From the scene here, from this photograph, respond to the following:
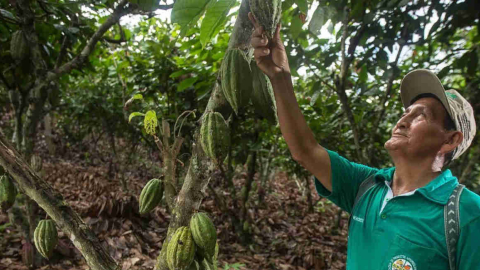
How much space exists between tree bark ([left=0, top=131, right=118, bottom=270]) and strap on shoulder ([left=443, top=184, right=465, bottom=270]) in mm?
1053

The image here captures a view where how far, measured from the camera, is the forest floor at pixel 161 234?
9.66 feet

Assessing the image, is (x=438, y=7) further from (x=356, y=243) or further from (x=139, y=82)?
(x=139, y=82)

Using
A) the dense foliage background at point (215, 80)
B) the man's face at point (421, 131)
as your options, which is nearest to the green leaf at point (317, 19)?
the dense foliage background at point (215, 80)

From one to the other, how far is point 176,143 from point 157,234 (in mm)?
2824

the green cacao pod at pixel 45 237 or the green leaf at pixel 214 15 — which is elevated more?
the green leaf at pixel 214 15

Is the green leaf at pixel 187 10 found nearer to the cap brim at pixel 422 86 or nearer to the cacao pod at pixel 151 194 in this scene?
the cacao pod at pixel 151 194

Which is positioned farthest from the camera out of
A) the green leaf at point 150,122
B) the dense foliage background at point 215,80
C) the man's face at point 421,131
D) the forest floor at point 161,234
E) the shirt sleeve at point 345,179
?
the forest floor at point 161,234

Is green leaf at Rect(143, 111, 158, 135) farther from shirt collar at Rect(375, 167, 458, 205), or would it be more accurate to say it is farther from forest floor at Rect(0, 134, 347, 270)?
forest floor at Rect(0, 134, 347, 270)

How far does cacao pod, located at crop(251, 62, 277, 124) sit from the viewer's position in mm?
991

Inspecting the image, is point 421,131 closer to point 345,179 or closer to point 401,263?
point 345,179

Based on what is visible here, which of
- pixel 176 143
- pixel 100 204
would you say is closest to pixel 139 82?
pixel 100 204

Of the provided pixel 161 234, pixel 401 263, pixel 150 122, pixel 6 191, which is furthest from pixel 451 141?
pixel 161 234

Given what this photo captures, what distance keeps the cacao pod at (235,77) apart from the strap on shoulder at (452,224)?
0.81 metres

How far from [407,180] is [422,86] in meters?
0.43
